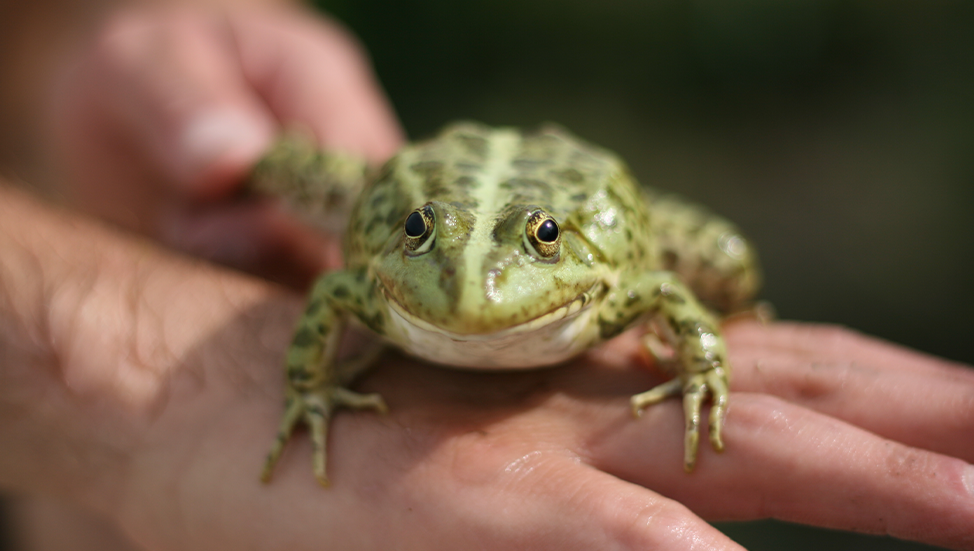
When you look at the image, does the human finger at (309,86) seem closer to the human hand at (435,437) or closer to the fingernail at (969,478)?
the human hand at (435,437)

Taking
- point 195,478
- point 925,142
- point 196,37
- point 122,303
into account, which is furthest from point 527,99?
point 195,478

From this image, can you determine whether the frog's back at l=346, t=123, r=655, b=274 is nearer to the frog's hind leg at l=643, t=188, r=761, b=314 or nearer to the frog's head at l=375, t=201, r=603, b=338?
the frog's head at l=375, t=201, r=603, b=338

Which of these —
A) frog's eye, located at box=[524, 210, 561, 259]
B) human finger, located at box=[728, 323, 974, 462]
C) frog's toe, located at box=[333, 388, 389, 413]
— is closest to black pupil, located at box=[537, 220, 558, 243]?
frog's eye, located at box=[524, 210, 561, 259]

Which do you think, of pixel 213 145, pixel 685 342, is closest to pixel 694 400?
pixel 685 342

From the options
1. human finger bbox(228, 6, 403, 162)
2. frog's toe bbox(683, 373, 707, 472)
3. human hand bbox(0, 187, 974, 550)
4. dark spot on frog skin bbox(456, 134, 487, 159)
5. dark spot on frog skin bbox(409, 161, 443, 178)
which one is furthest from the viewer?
human finger bbox(228, 6, 403, 162)

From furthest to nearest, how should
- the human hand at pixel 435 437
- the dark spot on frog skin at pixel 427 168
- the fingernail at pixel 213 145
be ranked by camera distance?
the fingernail at pixel 213 145, the dark spot on frog skin at pixel 427 168, the human hand at pixel 435 437

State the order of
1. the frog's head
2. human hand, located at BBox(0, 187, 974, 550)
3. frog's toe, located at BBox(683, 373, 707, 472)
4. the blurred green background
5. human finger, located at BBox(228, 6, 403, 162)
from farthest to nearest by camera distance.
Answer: the blurred green background < human finger, located at BBox(228, 6, 403, 162) < frog's toe, located at BBox(683, 373, 707, 472) < human hand, located at BBox(0, 187, 974, 550) < the frog's head

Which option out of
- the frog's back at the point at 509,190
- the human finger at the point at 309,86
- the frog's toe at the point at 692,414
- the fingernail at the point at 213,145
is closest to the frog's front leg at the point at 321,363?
the frog's back at the point at 509,190
